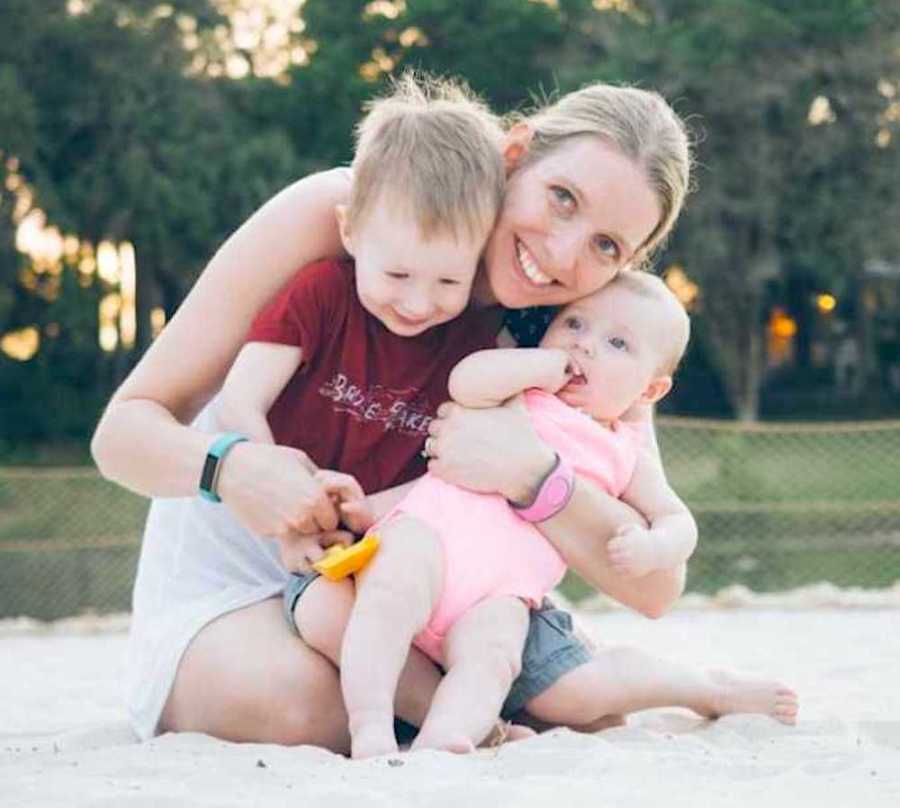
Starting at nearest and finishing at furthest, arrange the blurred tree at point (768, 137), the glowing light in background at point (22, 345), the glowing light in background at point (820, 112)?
the blurred tree at point (768, 137) → the glowing light in background at point (22, 345) → the glowing light in background at point (820, 112)

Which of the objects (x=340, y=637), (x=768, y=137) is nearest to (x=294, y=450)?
(x=340, y=637)

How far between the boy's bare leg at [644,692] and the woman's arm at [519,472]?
0.17 m

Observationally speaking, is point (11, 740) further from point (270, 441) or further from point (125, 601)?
point (125, 601)

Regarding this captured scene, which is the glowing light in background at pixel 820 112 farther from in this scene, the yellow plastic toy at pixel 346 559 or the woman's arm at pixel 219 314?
the yellow plastic toy at pixel 346 559

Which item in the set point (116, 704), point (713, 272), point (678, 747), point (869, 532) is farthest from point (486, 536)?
point (713, 272)

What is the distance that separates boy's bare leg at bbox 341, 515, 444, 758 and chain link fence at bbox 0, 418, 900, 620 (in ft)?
25.8

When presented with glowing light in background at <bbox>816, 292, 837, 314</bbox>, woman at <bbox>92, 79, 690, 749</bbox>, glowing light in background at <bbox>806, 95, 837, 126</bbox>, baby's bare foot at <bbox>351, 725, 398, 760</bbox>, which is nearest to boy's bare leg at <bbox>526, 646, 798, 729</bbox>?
woman at <bbox>92, 79, 690, 749</bbox>

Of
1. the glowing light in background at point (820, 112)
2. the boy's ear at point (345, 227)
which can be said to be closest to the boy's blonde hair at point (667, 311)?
the boy's ear at point (345, 227)

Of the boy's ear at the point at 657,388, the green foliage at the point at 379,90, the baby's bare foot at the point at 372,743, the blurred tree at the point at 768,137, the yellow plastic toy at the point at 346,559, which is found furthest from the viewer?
the blurred tree at the point at 768,137

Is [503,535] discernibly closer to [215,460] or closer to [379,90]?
[215,460]

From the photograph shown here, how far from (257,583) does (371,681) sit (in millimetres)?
558

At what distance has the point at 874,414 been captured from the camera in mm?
23734

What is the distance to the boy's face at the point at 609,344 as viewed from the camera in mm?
3021

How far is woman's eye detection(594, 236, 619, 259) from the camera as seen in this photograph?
2.95 m
